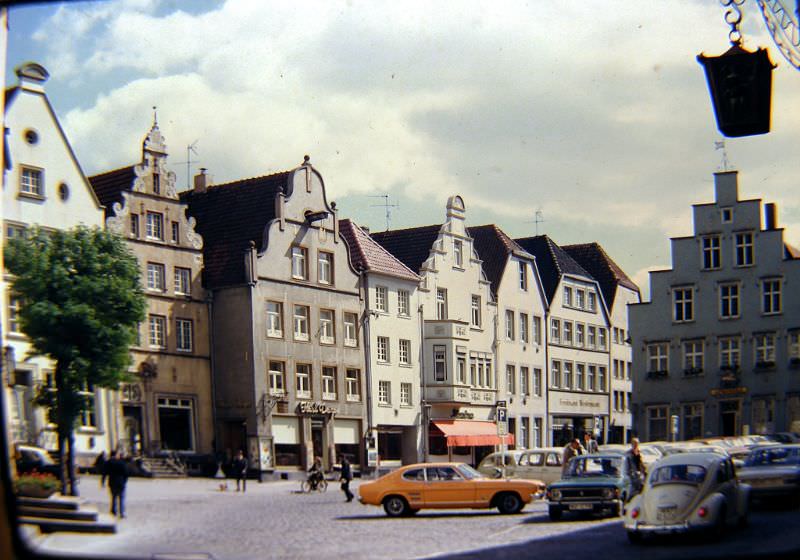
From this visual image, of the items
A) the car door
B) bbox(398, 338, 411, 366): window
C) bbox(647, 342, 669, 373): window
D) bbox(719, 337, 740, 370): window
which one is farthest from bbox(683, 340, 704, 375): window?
the car door

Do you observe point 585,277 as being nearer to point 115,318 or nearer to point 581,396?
point 581,396

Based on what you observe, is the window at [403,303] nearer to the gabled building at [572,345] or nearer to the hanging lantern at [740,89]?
the gabled building at [572,345]

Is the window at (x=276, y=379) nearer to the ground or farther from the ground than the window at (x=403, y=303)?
nearer to the ground

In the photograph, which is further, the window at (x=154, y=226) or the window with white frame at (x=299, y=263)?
the window with white frame at (x=299, y=263)

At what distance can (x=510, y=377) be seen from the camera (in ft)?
260

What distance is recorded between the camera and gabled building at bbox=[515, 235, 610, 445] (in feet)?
278

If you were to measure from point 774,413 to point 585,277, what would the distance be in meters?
27.0

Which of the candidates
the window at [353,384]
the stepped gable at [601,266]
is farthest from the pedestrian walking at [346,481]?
the stepped gable at [601,266]

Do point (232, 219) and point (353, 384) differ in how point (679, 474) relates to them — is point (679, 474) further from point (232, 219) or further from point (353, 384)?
point (353, 384)

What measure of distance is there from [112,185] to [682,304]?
31.7 m

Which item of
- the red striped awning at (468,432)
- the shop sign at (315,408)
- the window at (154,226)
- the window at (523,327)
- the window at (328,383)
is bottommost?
the red striped awning at (468,432)

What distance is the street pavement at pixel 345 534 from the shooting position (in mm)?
23578

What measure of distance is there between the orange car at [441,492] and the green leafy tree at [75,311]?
9116 millimetres

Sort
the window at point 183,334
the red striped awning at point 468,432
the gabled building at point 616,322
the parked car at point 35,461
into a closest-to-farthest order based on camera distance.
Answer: the parked car at point 35,461
the window at point 183,334
the red striped awning at point 468,432
the gabled building at point 616,322
